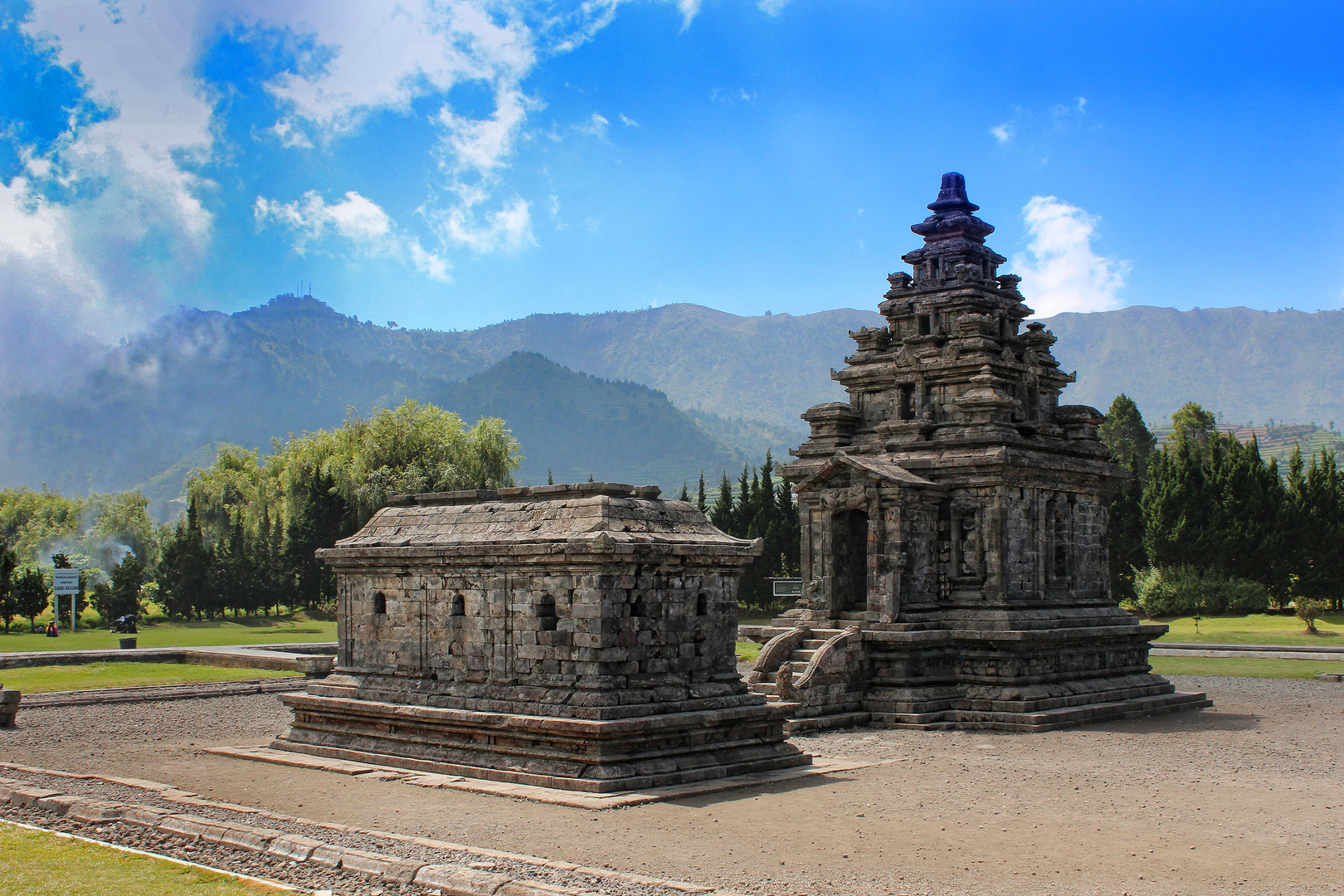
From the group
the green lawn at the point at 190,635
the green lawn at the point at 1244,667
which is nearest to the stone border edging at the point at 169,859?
the green lawn at the point at 190,635

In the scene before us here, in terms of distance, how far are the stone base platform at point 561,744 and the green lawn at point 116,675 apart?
14359mm

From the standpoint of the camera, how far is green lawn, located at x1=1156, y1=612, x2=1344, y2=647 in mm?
41094

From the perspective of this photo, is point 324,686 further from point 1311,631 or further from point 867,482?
point 1311,631

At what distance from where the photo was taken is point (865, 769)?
17.2 metres

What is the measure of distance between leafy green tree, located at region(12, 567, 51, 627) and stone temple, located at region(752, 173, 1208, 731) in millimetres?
34144

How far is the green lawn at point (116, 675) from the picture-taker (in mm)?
29188

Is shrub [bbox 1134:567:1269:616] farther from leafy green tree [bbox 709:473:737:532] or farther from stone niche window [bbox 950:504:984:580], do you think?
stone niche window [bbox 950:504:984:580]

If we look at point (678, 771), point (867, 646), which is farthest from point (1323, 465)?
point (678, 771)

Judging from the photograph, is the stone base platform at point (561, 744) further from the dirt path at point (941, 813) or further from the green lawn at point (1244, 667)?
the green lawn at point (1244, 667)

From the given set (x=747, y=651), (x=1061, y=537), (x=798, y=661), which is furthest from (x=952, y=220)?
(x=747, y=651)

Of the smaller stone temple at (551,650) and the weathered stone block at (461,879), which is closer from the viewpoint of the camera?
the weathered stone block at (461,879)

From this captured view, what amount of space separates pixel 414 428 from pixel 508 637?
38.2 metres

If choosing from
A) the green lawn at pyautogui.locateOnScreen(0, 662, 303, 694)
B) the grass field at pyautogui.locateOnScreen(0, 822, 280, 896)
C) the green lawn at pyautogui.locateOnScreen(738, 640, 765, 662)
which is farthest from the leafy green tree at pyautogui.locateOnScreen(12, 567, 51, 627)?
the grass field at pyautogui.locateOnScreen(0, 822, 280, 896)

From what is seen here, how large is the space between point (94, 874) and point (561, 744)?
5623 mm
